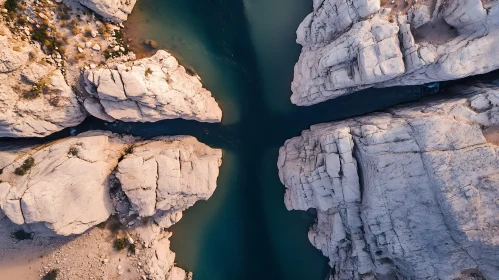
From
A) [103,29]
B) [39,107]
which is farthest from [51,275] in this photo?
[103,29]

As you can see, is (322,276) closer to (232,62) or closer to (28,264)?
(232,62)

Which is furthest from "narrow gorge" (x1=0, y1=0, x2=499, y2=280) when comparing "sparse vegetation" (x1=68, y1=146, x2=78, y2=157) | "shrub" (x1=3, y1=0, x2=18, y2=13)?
"sparse vegetation" (x1=68, y1=146, x2=78, y2=157)

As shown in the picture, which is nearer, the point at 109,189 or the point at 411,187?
the point at 411,187

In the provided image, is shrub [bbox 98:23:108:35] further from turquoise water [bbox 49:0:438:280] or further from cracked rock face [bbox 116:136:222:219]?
cracked rock face [bbox 116:136:222:219]

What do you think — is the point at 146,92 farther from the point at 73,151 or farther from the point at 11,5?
the point at 11,5

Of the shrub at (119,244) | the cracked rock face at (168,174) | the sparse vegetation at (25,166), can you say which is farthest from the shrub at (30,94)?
the shrub at (119,244)

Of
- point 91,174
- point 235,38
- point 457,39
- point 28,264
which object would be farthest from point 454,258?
point 28,264
